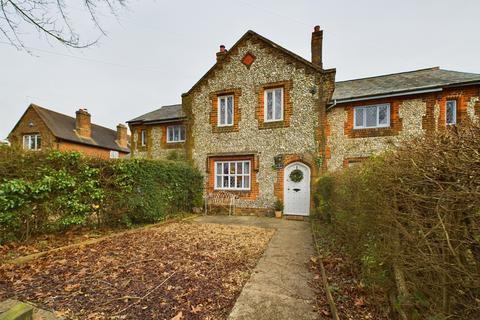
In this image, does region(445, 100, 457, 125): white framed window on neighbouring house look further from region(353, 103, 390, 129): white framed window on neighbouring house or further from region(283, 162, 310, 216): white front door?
region(283, 162, 310, 216): white front door

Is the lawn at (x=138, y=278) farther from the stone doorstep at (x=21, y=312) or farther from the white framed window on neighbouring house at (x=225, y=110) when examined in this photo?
the white framed window on neighbouring house at (x=225, y=110)

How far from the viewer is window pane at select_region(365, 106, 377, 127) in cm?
953

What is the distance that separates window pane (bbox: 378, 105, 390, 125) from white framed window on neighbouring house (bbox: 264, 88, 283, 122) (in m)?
4.37

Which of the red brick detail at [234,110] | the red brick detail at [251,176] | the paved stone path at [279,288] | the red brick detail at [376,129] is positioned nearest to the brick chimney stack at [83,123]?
the red brick detail at [234,110]

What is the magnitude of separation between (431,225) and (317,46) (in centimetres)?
1068

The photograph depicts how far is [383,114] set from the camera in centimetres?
943

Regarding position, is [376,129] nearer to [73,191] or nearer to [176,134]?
[176,134]

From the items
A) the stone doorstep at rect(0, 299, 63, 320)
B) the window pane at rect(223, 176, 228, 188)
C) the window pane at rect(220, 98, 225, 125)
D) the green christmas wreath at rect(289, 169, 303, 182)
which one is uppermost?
the window pane at rect(220, 98, 225, 125)

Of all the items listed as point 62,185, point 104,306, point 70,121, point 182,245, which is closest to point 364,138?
point 182,245

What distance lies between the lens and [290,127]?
993 centimetres

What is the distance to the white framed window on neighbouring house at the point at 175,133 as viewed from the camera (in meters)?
13.1

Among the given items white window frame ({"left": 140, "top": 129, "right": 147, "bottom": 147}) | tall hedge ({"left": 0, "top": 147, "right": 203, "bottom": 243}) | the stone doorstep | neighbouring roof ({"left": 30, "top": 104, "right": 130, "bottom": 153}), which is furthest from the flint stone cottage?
neighbouring roof ({"left": 30, "top": 104, "right": 130, "bottom": 153})

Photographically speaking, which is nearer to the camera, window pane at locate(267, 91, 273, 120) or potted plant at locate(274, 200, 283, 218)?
potted plant at locate(274, 200, 283, 218)

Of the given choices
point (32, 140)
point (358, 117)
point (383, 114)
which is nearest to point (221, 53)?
point (358, 117)
